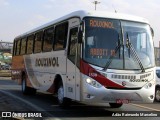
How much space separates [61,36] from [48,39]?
6.06 feet

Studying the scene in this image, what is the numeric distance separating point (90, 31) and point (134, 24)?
156cm

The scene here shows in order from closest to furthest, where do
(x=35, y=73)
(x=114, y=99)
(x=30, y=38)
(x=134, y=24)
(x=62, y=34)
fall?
1. (x=114, y=99)
2. (x=134, y=24)
3. (x=62, y=34)
4. (x=35, y=73)
5. (x=30, y=38)

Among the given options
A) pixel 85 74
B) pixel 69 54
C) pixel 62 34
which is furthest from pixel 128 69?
pixel 62 34

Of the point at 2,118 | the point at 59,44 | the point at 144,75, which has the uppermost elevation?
the point at 59,44

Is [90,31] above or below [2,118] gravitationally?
above

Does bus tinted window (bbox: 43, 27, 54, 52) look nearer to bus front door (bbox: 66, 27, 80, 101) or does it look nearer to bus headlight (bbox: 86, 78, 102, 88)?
bus front door (bbox: 66, 27, 80, 101)

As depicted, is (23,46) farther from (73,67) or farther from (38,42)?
(73,67)

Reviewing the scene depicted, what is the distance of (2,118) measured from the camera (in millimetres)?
10961

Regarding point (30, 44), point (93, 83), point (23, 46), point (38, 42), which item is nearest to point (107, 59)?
point (93, 83)

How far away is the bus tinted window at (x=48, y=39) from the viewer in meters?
16.2

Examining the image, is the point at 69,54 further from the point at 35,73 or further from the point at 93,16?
the point at 35,73

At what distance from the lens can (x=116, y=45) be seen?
12484 millimetres

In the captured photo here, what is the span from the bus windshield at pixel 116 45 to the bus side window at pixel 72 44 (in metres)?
0.82

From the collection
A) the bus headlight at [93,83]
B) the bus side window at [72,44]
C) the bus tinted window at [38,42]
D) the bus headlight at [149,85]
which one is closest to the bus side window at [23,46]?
the bus tinted window at [38,42]
